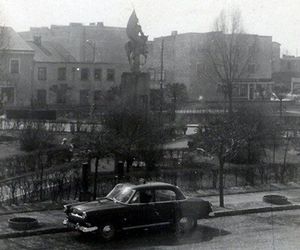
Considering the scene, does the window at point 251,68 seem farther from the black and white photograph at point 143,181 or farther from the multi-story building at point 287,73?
the black and white photograph at point 143,181

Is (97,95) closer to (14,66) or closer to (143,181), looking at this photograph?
(14,66)

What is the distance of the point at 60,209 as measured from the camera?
56.5ft

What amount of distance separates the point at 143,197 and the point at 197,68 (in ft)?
190

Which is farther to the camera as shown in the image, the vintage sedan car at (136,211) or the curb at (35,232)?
the curb at (35,232)

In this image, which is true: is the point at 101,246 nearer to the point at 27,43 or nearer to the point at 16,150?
the point at 16,150

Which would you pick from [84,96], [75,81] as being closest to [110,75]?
[84,96]

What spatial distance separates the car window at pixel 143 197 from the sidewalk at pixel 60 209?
2019 mm

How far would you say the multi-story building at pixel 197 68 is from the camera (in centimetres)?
7150

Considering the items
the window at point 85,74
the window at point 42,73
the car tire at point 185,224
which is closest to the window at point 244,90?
the window at point 85,74

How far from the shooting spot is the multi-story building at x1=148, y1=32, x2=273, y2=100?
71.5 metres

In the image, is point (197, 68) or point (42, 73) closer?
point (42, 73)

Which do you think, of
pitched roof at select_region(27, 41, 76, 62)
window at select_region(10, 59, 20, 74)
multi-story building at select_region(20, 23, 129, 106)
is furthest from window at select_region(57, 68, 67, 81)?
window at select_region(10, 59, 20, 74)

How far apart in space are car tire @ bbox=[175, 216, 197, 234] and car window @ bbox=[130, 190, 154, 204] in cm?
99

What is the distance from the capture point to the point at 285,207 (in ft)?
62.2
